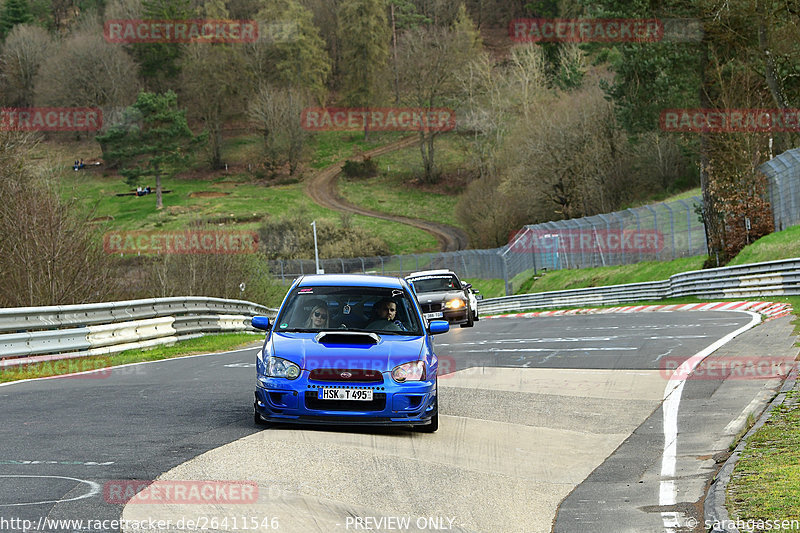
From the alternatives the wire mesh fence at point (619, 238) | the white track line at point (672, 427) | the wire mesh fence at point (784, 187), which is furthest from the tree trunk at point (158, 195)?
the white track line at point (672, 427)

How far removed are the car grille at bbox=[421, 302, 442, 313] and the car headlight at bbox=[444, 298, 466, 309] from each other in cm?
41

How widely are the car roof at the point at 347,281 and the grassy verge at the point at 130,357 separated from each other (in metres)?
5.81

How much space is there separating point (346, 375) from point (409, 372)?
64 centimetres

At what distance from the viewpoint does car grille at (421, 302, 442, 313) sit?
26441 millimetres

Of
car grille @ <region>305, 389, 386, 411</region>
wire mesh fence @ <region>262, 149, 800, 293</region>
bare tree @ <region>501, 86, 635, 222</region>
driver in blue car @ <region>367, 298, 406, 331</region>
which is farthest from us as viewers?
bare tree @ <region>501, 86, 635, 222</region>

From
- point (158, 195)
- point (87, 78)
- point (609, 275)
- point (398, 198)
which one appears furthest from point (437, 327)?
point (87, 78)

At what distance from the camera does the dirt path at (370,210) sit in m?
94.0

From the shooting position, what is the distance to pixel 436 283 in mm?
27719

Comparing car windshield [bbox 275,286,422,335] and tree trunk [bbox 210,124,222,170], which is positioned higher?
tree trunk [bbox 210,124,222,170]

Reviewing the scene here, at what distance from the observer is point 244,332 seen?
97.1 feet

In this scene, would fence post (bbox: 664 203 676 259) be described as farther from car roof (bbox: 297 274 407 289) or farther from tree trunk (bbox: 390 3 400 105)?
tree trunk (bbox: 390 3 400 105)

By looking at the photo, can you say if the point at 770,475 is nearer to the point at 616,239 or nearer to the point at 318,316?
the point at 318,316

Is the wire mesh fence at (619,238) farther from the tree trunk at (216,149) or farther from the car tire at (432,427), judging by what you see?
the tree trunk at (216,149)

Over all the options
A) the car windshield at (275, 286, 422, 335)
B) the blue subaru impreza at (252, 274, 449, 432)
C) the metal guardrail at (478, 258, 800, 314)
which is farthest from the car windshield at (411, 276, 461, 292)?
the blue subaru impreza at (252, 274, 449, 432)
